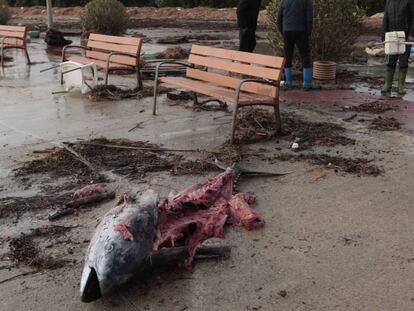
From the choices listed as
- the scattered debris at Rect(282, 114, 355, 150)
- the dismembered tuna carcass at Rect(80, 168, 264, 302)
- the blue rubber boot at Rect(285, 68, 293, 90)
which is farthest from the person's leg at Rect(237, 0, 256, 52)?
the dismembered tuna carcass at Rect(80, 168, 264, 302)

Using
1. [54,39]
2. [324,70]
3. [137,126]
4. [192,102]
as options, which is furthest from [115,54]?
[54,39]

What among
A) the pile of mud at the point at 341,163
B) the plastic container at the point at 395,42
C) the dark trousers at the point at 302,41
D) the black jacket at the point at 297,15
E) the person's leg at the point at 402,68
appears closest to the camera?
the pile of mud at the point at 341,163

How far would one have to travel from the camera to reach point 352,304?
3.34 metres

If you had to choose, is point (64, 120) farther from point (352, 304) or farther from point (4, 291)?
point (352, 304)

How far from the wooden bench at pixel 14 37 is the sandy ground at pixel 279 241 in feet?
22.6

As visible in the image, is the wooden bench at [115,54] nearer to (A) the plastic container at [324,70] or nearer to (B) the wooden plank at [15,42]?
(A) the plastic container at [324,70]

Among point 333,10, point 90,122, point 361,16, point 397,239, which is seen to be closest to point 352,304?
point 397,239

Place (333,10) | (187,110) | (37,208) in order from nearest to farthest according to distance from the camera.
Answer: (37,208), (187,110), (333,10)

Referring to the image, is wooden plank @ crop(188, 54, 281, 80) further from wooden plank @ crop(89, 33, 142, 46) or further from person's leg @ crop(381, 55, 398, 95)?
person's leg @ crop(381, 55, 398, 95)

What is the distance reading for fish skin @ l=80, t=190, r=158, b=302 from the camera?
3.34 m

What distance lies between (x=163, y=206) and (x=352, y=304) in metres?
1.57

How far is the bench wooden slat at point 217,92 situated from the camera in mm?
6602

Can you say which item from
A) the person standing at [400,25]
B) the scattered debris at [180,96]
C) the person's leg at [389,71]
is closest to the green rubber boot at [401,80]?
the person standing at [400,25]

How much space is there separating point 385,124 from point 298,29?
304 cm
